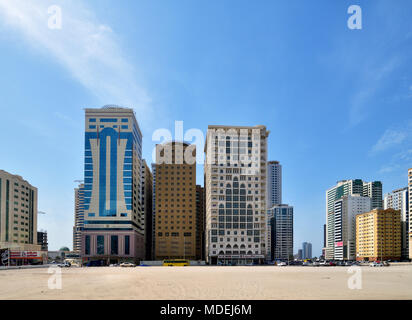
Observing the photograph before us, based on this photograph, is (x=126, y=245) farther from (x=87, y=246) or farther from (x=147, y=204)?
(x=147, y=204)

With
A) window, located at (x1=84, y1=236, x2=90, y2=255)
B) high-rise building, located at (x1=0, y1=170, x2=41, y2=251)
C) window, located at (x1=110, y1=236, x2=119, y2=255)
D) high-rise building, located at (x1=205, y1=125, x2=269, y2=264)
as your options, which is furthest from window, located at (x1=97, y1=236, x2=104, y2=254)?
high-rise building, located at (x1=205, y1=125, x2=269, y2=264)

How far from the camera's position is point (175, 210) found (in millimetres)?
136750

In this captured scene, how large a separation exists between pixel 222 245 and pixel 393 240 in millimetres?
98997

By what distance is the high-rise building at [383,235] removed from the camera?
163 m

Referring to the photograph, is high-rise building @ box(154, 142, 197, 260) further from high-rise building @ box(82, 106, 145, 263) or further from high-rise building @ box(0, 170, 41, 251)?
high-rise building @ box(0, 170, 41, 251)

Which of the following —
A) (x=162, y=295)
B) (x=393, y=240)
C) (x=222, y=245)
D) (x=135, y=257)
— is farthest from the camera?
(x=393, y=240)

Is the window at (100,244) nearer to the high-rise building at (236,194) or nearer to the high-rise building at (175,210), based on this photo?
the high-rise building at (175,210)

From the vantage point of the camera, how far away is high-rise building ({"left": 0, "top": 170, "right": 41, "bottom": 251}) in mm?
115838

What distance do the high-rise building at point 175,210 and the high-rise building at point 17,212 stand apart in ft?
153

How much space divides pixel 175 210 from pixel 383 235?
106457mm

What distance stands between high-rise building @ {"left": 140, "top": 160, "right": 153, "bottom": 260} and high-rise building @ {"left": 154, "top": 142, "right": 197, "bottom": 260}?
2062 cm

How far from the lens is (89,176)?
121375 mm
